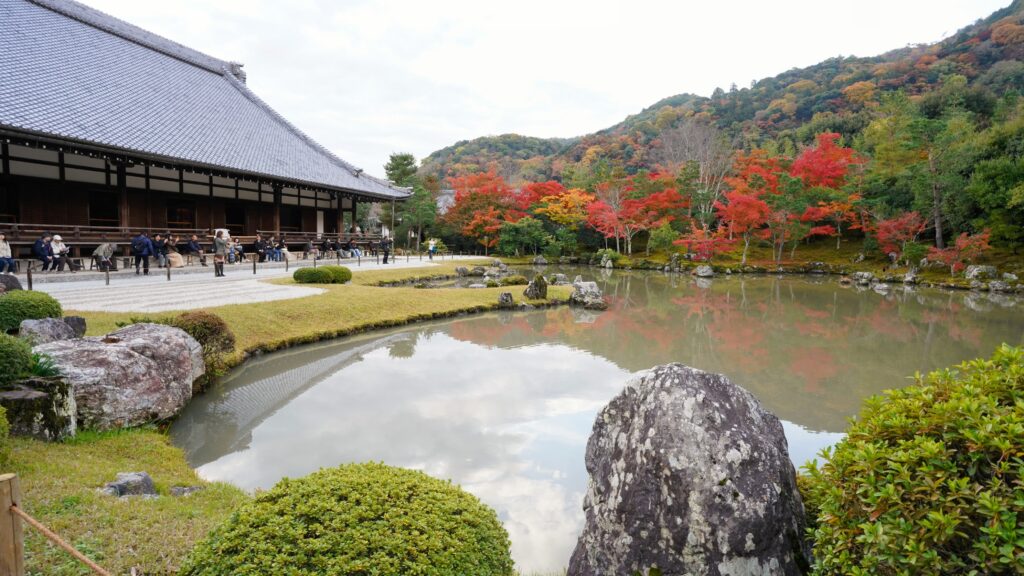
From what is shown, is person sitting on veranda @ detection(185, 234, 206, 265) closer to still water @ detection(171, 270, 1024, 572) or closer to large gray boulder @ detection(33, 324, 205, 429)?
still water @ detection(171, 270, 1024, 572)

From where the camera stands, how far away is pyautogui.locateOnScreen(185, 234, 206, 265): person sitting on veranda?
19.3m

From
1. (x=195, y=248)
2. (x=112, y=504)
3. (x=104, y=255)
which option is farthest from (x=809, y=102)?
(x=112, y=504)

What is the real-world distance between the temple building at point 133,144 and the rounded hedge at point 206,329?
9335 mm

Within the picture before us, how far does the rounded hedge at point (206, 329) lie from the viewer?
7973 millimetres

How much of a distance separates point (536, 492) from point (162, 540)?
324cm

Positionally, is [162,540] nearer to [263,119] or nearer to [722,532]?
[722,532]

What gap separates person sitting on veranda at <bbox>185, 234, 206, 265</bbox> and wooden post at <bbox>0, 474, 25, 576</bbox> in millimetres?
19643

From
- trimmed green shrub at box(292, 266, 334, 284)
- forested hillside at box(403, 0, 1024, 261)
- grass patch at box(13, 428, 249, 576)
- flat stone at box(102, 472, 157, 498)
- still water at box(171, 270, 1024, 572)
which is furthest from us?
forested hillside at box(403, 0, 1024, 261)

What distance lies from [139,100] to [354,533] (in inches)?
908

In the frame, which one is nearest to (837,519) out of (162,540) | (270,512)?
(270,512)

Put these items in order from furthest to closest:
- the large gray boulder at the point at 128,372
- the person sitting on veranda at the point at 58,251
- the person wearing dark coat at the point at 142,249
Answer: the person wearing dark coat at the point at 142,249
the person sitting on veranda at the point at 58,251
the large gray boulder at the point at 128,372

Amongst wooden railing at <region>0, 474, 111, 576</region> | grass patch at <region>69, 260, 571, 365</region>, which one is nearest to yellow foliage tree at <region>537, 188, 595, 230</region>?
grass patch at <region>69, 260, 571, 365</region>

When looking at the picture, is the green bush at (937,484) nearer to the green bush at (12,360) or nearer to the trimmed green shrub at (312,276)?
the green bush at (12,360)

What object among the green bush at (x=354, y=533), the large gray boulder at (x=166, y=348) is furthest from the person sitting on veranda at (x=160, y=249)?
the green bush at (x=354, y=533)
